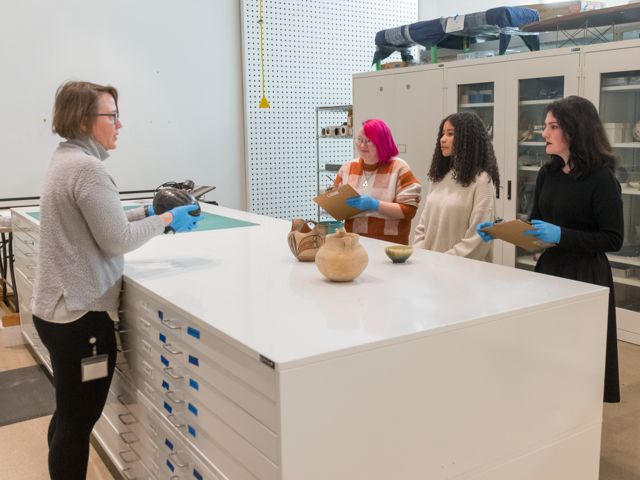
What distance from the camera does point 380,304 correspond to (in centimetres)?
178

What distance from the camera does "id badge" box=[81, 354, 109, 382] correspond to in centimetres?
203

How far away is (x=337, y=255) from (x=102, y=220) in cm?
70

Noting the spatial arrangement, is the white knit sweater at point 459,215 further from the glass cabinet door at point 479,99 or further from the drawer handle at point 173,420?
the glass cabinet door at point 479,99

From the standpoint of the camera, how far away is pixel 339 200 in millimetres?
2971

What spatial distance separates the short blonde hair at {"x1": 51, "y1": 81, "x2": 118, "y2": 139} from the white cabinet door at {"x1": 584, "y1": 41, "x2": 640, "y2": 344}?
307 cm

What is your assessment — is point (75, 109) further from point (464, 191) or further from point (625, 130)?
point (625, 130)

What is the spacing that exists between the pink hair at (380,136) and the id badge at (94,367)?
162cm

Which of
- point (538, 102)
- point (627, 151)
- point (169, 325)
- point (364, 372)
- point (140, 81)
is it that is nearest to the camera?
point (364, 372)

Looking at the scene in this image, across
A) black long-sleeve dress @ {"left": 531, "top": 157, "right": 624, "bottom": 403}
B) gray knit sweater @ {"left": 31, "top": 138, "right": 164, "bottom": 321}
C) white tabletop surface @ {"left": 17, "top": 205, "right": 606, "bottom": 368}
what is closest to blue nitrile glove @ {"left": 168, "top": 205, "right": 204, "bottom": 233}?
white tabletop surface @ {"left": 17, "top": 205, "right": 606, "bottom": 368}

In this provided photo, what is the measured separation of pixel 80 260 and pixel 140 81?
12.8 feet

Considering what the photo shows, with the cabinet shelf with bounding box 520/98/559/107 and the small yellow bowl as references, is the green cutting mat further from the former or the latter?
the cabinet shelf with bounding box 520/98/559/107

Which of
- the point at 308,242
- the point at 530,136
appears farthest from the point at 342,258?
the point at 530,136

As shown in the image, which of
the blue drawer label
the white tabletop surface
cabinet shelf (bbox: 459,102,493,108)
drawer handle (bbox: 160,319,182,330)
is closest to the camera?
the white tabletop surface

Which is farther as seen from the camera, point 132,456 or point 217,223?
point 217,223
